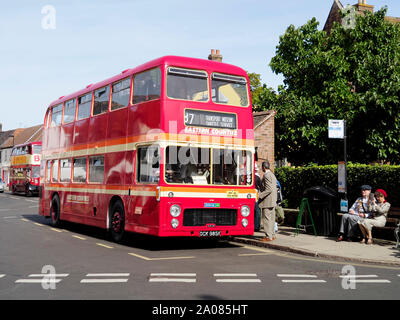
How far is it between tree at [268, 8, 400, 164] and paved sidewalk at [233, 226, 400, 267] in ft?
37.6

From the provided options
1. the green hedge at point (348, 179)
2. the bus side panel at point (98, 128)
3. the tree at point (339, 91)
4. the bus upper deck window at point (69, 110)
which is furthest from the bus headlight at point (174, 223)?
the tree at point (339, 91)

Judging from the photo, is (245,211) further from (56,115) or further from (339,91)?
(339,91)

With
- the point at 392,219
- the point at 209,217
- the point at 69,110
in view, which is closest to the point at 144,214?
the point at 209,217

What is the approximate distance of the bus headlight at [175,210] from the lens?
1104cm

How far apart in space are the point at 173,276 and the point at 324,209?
7.04 metres

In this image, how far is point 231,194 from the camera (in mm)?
11867

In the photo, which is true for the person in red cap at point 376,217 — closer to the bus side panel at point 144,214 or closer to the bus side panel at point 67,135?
the bus side panel at point 144,214

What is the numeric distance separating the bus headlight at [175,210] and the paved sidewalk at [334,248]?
8.33 feet

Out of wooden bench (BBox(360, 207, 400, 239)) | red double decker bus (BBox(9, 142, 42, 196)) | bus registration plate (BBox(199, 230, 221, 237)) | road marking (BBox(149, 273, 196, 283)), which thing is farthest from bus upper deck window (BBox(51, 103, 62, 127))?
red double decker bus (BBox(9, 142, 42, 196))

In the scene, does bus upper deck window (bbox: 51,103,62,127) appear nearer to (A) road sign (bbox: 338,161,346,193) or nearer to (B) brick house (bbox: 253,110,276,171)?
(B) brick house (bbox: 253,110,276,171)

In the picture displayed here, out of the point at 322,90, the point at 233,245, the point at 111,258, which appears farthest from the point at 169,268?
the point at 322,90

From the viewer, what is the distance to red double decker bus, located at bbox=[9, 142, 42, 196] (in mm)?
40656
